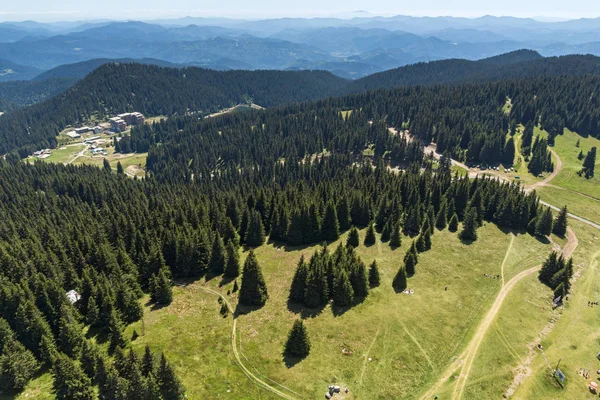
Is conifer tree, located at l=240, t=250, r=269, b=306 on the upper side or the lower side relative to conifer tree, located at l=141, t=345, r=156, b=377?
lower

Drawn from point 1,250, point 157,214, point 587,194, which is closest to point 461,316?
point 157,214

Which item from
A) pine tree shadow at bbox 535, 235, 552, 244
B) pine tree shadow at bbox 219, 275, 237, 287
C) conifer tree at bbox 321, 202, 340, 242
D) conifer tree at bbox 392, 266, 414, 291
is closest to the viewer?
conifer tree at bbox 392, 266, 414, 291

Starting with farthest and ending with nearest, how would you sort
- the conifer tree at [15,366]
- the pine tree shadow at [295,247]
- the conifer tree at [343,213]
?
the conifer tree at [343,213]
the pine tree shadow at [295,247]
the conifer tree at [15,366]

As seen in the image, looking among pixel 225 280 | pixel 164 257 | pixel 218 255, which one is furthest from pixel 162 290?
pixel 164 257

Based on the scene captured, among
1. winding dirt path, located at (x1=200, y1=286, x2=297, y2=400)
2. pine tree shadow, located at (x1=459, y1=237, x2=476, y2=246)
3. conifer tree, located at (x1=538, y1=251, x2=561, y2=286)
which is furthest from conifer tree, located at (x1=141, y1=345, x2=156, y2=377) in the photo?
conifer tree, located at (x1=538, y1=251, x2=561, y2=286)

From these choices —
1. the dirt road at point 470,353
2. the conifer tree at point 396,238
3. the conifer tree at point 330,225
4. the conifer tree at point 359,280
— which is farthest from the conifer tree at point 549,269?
the conifer tree at point 330,225

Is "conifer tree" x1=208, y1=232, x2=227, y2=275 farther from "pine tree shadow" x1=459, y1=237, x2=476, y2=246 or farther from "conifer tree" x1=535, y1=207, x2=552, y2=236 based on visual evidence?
"conifer tree" x1=535, y1=207, x2=552, y2=236

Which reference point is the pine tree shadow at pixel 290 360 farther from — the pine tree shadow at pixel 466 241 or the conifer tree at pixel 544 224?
the conifer tree at pixel 544 224
